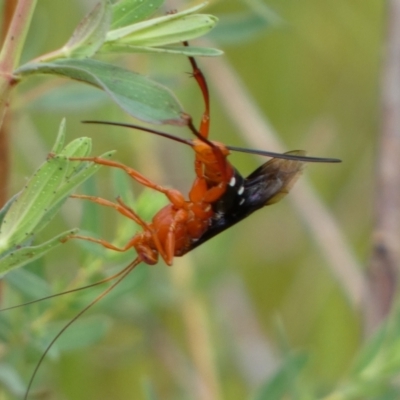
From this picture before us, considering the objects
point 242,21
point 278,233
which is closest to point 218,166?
point 242,21

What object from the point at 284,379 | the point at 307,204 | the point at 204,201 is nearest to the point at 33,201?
the point at 204,201

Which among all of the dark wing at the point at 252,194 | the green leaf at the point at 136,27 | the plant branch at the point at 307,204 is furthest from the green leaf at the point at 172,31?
the plant branch at the point at 307,204

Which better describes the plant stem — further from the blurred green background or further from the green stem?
the green stem

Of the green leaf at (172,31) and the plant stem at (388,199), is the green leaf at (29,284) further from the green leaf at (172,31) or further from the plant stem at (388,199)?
the plant stem at (388,199)

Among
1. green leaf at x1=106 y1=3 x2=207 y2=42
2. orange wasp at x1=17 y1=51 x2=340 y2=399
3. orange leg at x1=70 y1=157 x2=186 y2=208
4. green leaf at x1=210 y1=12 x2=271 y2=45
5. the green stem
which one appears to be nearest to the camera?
the green stem

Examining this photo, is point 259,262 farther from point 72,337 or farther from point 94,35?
point 94,35

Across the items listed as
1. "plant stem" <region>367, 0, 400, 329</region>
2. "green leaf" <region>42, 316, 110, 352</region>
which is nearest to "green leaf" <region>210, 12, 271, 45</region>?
"plant stem" <region>367, 0, 400, 329</region>

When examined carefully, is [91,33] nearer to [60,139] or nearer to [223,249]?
[60,139]

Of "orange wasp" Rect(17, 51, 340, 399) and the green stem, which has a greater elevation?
the green stem
